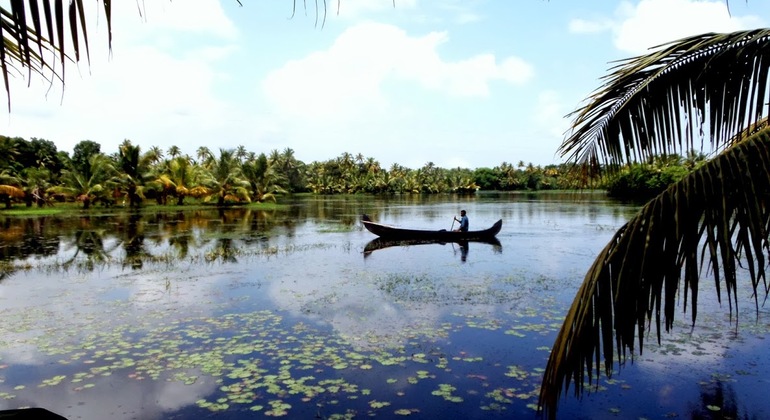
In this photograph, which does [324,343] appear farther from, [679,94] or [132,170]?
[132,170]

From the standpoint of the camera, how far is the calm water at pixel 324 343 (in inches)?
212

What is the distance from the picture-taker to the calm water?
5395 mm

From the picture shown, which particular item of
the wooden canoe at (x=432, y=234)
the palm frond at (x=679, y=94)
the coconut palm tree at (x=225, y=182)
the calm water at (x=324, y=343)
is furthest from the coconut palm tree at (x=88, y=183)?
the palm frond at (x=679, y=94)

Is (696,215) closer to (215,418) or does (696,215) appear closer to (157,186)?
(215,418)

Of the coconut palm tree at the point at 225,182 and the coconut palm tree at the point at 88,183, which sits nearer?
the coconut palm tree at the point at 88,183

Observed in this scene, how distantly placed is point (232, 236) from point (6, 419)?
735 inches

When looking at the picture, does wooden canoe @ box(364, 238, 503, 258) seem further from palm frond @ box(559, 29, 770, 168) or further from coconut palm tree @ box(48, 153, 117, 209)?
coconut palm tree @ box(48, 153, 117, 209)

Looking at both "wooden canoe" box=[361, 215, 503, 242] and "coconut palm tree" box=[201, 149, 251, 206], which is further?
"coconut palm tree" box=[201, 149, 251, 206]

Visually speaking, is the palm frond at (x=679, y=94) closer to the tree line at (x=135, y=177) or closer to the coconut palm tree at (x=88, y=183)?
the tree line at (x=135, y=177)

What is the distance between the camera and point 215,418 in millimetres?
5082

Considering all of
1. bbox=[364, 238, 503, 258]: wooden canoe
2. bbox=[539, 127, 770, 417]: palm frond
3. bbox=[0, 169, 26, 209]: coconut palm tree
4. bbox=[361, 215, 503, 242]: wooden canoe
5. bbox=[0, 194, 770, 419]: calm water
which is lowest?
bbox=[0, 194, 770, 419]: calm water

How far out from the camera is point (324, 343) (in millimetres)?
7211

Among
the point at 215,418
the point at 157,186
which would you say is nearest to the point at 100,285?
the point at 215,418

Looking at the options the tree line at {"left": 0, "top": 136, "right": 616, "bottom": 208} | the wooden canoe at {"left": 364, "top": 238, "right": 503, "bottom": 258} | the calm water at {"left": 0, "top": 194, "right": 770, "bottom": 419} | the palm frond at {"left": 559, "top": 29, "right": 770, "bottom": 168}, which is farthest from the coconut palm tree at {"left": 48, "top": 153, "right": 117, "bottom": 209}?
the palm frond at {"left": 559, "top": 29, "right": 770, "bottom": 168}
